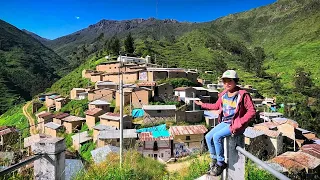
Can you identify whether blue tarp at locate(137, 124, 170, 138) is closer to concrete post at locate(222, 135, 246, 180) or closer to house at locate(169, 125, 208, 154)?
house at locate(169, 125, 208, 154)

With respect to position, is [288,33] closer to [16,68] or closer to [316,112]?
[316,112]

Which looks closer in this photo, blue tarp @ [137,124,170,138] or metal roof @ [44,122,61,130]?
blue tarp @ [137,124,170,138]

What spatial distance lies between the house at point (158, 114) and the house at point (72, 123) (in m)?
7.51

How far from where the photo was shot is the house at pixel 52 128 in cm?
2738

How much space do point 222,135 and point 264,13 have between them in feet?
552

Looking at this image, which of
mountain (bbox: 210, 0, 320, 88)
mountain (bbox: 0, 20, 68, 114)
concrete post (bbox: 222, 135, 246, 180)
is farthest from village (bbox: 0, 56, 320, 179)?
mountain (bbox: 210, 0, 320, 88)

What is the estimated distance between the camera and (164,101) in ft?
96.7

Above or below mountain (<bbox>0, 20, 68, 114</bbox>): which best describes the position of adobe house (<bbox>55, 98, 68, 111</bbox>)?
below

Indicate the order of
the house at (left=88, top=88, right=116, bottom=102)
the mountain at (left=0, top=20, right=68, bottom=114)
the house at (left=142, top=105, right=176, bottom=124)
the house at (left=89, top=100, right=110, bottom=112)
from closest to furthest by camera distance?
the house at (left=142, top=105, right=176, bottom=124), the house at (left=89, top=100, right=110, bottom=112), the house at (left=88, top=88, right=116, bottom=102), the mountain at (left=0, top=20, right=68, bottom=114)

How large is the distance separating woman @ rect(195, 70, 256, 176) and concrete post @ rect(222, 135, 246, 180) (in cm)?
8

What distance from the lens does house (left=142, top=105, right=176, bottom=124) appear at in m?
25.1

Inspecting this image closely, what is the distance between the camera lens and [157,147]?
20.9 meters

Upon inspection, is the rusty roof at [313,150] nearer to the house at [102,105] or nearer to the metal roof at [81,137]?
the metal roof at [81,137]

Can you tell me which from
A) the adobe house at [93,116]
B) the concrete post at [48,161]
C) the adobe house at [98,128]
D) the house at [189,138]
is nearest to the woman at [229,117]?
the concrete post at [48,161]
